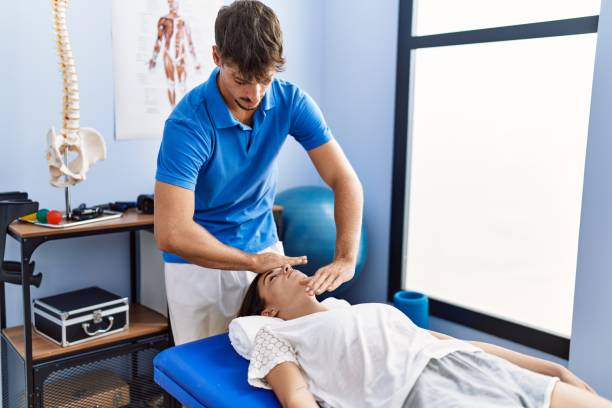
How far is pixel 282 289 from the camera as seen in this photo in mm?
1678

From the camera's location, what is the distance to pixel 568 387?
129cm

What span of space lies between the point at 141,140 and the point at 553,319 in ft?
6.38

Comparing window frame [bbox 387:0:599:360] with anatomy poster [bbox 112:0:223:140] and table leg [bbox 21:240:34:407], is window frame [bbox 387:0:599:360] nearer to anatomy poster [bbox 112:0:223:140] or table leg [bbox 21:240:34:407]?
anatomy poster [bbox 112:0:223:140]

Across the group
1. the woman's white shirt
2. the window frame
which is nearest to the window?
the window frame

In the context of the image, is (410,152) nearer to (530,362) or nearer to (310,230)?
(310,230)

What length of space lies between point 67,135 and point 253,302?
96 cm

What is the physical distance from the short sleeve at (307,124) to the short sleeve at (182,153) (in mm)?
307

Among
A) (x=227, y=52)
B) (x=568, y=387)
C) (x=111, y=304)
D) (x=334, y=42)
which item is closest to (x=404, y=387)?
(x=568, y=387)

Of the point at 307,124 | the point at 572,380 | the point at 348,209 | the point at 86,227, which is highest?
the point at 307,124

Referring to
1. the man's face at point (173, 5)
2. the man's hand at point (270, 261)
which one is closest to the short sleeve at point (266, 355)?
the man's hand at point (270, 261)

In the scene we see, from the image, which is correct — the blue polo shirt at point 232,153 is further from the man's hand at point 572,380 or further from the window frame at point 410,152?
the window frame at point 410,152

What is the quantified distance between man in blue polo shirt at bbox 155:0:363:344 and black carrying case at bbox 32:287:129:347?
0.42 m

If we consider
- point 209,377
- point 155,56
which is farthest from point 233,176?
point 155,56

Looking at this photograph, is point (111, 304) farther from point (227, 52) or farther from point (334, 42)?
point (334, 42)
